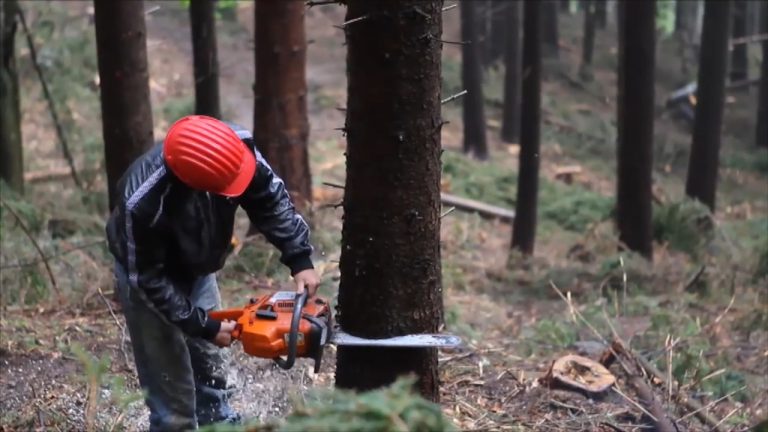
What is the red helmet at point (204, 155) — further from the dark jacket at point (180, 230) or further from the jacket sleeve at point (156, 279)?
the jacket sleeve at point (156, 279)

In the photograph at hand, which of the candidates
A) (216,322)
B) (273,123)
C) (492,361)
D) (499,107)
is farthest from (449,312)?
(499,107)

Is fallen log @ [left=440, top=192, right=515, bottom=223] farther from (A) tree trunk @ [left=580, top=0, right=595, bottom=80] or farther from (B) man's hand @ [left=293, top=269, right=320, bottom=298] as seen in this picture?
(A) tree trunk @ [left=580, top=0, right=595, bottom=80]

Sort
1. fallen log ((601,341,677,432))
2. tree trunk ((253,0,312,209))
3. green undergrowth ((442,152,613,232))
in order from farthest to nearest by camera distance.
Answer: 1. green undergrowth ((442,152,613,232))
2. tree trunk ((253,0,312,209))
3. fallen log ((601,341,677,432))

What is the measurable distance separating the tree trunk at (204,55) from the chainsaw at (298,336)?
24.3 feet

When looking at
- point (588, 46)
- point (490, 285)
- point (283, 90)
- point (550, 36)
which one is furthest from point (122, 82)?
point (550, 36)

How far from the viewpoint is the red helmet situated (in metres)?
3.65

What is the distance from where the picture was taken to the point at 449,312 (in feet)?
24.6

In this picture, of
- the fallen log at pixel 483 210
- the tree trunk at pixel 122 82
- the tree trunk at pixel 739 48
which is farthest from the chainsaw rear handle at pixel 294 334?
the tree trunk at pixel 739 48

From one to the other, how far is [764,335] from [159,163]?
6706 millimetres

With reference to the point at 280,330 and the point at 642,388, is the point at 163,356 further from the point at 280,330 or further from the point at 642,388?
the point at 642,388

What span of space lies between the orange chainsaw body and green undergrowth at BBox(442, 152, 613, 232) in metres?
10.6

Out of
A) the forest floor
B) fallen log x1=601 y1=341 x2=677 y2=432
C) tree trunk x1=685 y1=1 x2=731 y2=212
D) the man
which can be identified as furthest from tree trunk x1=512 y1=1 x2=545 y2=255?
the man

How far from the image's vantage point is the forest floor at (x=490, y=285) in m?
5.32

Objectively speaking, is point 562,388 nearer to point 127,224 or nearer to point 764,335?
point 127,224
